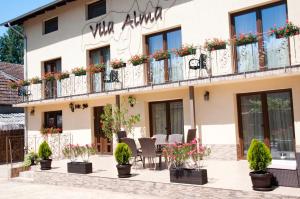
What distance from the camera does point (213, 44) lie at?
12539mm

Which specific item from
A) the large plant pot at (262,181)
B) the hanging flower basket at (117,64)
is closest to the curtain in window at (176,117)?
the hanging flower basket at (117,64)

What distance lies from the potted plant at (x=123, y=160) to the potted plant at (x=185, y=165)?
154 centimetres

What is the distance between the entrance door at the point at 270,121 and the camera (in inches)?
469

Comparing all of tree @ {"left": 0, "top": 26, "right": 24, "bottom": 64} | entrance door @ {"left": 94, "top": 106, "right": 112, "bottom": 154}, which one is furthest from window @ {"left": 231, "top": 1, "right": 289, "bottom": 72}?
tree @ {"left": 0, "top": 26, "right": 24, "bottom": 64}

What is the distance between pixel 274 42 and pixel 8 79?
18.4m

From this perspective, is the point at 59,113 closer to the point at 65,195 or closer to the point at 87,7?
the point at 87,7

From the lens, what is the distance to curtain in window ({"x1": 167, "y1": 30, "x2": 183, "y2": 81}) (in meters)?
14.1

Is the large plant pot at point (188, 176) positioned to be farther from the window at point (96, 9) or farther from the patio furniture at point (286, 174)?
the window at point (96, 9)

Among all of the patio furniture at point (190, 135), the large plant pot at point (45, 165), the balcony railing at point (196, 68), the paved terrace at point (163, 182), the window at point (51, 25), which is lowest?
the paved terrace at point (163, 182)

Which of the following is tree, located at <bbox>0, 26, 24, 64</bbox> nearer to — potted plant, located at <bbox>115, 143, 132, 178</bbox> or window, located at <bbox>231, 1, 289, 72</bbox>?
window, located at <bbox>231, 1, 289, 72</bbox>

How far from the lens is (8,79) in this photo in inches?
934

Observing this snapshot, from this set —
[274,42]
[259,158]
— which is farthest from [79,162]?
[274,42]

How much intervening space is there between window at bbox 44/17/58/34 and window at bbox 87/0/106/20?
8.96 feet

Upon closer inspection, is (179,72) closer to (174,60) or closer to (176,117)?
(174,60)
